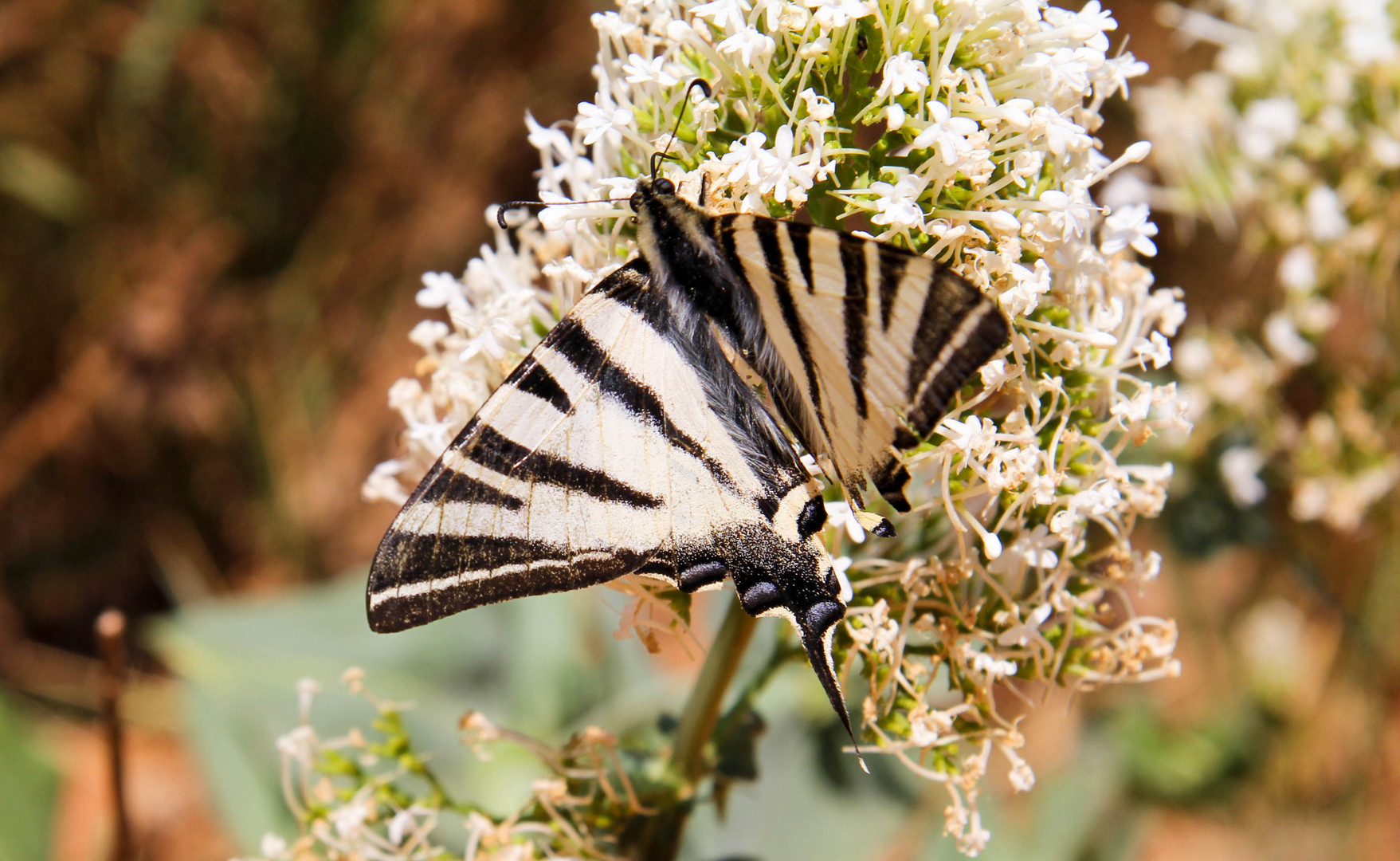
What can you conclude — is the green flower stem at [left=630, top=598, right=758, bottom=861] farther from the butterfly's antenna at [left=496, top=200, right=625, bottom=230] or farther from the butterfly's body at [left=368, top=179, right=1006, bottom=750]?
the butterfly's antenna at [left=496, top=200, right=625, bottom=230]

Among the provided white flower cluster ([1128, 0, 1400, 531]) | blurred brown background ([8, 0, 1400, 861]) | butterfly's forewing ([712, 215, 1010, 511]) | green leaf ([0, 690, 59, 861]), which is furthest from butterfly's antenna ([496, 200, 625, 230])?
blurred brown background ([8, 0, 1400, 861])

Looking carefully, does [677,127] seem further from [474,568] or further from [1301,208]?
[1301,208]


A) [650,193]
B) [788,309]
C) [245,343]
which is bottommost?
[788,309]

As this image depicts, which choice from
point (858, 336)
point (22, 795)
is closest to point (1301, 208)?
point (858, 336)

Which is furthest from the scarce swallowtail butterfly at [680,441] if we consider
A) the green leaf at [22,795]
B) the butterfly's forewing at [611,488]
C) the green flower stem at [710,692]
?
the green leaf at [22,795]

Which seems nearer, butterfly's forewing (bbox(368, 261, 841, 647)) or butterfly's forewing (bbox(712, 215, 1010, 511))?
butterfly's forewing (bbox(712, 215, 1010, 511))
